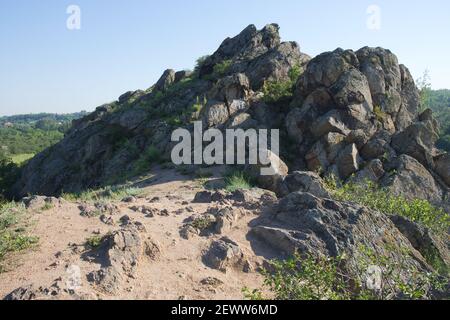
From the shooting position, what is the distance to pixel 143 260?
585 cm

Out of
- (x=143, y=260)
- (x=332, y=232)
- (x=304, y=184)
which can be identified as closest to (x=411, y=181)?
(x=304, y=184)

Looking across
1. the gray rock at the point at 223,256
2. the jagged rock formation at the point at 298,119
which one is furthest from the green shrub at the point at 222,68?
the gray rock at the point at 223,256

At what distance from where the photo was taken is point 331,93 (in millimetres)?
15133

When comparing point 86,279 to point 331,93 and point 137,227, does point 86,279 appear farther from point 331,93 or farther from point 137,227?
point 331,93

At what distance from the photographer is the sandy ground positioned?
5.13 m

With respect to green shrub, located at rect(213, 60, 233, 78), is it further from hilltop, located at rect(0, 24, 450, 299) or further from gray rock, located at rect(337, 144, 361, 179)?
gray rock, located at rect(337, 144, 361, 179)

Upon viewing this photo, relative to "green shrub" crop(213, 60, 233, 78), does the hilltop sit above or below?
below

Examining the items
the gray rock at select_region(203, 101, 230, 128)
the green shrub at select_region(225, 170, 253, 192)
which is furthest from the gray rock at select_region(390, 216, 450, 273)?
the gray rock at select_region(203, 101, 230, 128)

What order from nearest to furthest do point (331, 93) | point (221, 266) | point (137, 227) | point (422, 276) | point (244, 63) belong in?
point (422, 276)
point (221, 266)
point (137, 227)
point (331, 93)
point (244, 63)

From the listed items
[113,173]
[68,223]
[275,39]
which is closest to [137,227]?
[68,223]

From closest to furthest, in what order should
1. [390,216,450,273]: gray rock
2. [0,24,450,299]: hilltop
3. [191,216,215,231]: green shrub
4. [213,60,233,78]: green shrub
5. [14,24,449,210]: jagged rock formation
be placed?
[0,24,450,299]: hilltop
[191,216,215,231]: green shrub
[390,216,450,273]: gray rock
[14,24,449,210]: jagged rock formation
[213,60,233,78]: green shrub

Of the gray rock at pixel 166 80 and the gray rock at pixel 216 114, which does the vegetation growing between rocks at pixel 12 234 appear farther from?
the gray rock at pixel 166 80

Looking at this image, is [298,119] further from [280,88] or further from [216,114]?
[216,114]

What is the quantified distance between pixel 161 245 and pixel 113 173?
11284 mm
